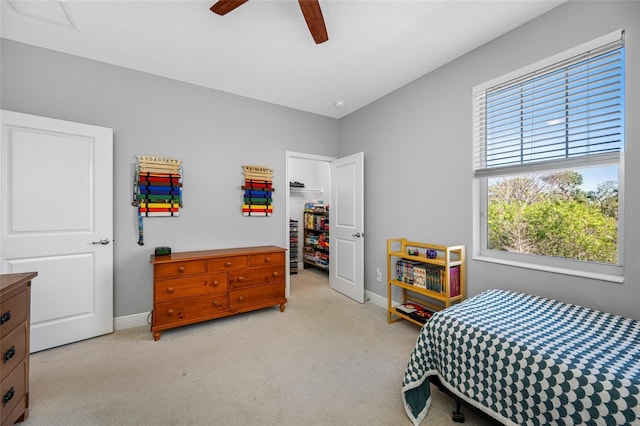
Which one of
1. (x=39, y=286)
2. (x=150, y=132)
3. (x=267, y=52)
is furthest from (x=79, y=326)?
(x=267, y=52)

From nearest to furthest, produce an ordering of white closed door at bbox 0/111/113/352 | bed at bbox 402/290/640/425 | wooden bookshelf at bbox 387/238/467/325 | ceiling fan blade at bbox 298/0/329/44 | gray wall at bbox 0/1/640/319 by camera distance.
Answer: bed at bbox 402/290/640/425
ceiling fan blade at bbox 298/0/329/44
gray wall at bbox 0/1/640/319
white closed door at bbox 0/111/113/352
wooden bookshelf at bbox 387/238/467/325

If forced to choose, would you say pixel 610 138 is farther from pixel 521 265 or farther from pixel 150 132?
pixel 150 132

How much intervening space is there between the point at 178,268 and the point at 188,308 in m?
0.43

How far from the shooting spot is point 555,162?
1908 mm

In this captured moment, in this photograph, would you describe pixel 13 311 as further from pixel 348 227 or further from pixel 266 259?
pixel 348 227

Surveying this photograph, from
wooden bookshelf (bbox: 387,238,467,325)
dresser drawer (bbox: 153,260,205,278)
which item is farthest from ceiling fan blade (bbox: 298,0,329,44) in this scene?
dresser drawer (bbox: 153,260,205,278)

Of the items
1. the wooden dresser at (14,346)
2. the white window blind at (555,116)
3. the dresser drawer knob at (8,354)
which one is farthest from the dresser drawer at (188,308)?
the white window blind at (555,116)

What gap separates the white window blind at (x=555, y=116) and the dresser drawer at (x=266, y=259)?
2.28 m

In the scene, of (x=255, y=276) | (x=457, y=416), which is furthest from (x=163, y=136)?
(x=457, y=416)

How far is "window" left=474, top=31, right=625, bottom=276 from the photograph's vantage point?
1707 mm

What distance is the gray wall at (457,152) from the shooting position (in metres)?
1.59

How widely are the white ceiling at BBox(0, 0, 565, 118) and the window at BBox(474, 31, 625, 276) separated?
1.65 feet

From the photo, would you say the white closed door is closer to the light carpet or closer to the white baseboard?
the white baseboard

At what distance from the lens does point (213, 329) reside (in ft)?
8.81
